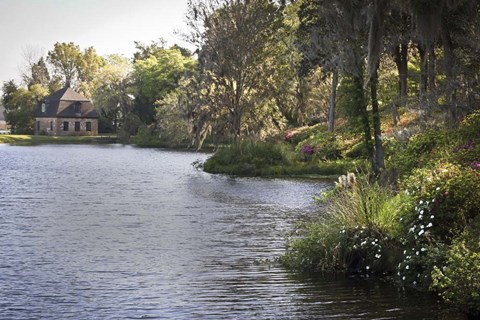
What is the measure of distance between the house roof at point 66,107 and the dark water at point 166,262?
76.0m

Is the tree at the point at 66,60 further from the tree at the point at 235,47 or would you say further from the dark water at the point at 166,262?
the dark water at the point at 166,262

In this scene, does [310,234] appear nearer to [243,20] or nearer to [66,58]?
[243,20]

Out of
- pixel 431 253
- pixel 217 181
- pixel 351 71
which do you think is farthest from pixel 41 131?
pixel 431 253

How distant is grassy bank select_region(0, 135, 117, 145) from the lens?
94.5 metres

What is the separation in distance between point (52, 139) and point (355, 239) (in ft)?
292

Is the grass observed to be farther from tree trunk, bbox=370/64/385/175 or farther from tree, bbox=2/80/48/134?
tree, bbox=2/80/48/134

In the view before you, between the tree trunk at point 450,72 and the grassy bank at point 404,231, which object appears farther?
the tree trunk at point 450,72

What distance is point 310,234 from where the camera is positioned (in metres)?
15.0

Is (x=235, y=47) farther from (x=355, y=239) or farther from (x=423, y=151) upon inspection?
(x=355, y=239)

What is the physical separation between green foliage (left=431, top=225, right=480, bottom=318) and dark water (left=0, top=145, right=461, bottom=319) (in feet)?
1.14

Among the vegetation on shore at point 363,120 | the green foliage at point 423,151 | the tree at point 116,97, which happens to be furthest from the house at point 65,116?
the green foliage at point 423,151

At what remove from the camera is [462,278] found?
11.0 metres

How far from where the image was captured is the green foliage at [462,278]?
10930mm

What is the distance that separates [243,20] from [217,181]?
13.5m
